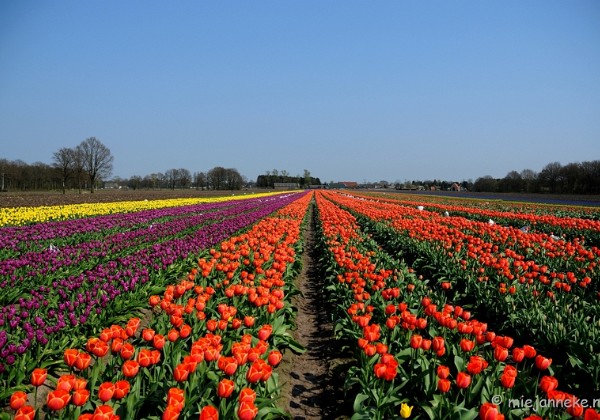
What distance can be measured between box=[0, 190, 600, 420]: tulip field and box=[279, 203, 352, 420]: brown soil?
0.21 meters

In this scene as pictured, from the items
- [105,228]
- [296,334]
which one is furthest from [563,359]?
[105,228]

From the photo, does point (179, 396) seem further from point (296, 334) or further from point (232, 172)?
point (232, 172)

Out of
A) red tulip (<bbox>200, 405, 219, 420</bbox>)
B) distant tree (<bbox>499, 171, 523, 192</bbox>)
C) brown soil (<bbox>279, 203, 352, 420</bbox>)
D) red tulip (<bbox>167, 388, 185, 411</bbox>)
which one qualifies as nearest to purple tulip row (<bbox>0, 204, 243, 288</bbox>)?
brown soil (<bbox>279, 203, 352, 420</bbox>)

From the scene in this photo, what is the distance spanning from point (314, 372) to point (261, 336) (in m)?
1.73

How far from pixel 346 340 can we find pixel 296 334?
1.04m

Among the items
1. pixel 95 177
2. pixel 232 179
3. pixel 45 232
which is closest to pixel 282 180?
pixel 232 179

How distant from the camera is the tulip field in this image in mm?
2832

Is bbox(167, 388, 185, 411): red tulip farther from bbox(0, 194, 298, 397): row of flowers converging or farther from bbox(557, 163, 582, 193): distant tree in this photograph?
bbox(557, 163, 582, 193): distant tree

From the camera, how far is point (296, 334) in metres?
6.04

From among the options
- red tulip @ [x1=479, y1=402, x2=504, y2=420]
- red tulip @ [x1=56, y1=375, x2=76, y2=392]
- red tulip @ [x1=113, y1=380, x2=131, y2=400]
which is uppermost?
red tulip @ [x1=56, y1=375, x2=76, y2=392]

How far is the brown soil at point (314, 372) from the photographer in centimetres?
398

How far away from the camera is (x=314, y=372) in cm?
486

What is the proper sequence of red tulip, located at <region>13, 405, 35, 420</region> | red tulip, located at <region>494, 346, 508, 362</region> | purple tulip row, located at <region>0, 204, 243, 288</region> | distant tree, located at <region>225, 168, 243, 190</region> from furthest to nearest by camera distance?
1. distant tree, located at <region>225, 168, 243, 190</region>
2. purple tulip row, located at <region>0, 204, 243, 288</region>
3. red tulip, located at <region>494, 346, 508, 362</region>
4. red tulip, located at <region>13, 405, 35, 420</region>

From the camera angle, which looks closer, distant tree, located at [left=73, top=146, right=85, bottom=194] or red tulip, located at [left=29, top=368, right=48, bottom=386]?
red tulip, located at [left=29, top=368, right=48, bottom=386]
